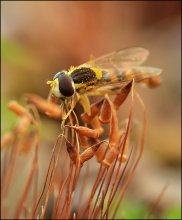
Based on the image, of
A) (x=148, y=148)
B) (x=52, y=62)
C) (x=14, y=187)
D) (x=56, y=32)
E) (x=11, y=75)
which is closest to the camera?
(x=14, y=187)

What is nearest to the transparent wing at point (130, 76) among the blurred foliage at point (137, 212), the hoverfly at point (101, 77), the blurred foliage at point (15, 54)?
the hoverfly at point (101, 77)

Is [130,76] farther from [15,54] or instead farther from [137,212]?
[15,54]

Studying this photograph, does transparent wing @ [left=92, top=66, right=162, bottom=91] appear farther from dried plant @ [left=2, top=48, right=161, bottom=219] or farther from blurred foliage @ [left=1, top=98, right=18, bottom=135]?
blurred foliage @ [left=1, top=98, right=18, bottom=135]

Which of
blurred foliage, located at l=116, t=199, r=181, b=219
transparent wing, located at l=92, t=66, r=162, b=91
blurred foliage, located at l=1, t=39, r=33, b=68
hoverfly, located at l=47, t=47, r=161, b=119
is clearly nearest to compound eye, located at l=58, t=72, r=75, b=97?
hoverfly, located at l=47, t=47, r=161, b=119

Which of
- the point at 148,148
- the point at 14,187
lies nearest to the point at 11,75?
the point at 148,148

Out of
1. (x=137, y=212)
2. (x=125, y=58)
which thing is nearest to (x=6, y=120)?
(x=137, y=212)

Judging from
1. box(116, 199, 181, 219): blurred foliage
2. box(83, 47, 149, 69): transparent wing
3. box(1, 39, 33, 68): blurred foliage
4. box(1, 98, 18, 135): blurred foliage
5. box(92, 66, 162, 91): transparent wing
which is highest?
box(1, 39, 33, 68): blurred foliage

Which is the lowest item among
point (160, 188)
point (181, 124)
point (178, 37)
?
point (160, 188)

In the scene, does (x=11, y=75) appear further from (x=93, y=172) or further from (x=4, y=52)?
(x=93, y=172)
